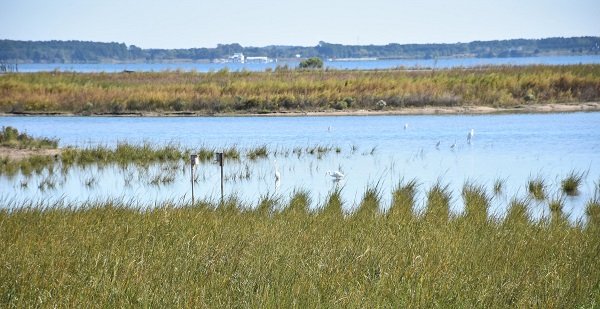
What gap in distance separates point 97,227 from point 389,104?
32144mm

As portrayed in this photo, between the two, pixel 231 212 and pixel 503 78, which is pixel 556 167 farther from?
pixel 503 78

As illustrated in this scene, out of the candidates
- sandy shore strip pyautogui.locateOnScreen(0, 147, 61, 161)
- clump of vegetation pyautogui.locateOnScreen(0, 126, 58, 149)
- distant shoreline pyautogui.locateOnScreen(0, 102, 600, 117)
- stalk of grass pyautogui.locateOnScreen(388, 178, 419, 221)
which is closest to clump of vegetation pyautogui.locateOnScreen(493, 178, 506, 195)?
stalk of grass pyautogui.locateOnScreen(388, 178, 419, 221)

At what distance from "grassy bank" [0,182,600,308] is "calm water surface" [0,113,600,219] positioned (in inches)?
108

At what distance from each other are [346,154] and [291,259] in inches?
688

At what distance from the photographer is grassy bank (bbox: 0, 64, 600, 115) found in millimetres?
42656

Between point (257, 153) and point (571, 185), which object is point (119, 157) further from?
point (571, 185)

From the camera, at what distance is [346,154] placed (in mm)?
26891

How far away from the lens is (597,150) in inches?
1086

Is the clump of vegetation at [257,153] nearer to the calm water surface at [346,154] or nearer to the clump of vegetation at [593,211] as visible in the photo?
the calm water surface at [346,154]

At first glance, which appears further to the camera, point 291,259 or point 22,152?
point 22,152

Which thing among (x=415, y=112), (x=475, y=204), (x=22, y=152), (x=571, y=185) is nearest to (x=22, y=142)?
(x=22, y=152)

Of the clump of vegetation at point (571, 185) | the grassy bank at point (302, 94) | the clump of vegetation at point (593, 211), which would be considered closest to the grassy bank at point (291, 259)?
the clump of vegetation at point (593, 211)

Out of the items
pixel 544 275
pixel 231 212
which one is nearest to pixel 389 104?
pixel 231 212

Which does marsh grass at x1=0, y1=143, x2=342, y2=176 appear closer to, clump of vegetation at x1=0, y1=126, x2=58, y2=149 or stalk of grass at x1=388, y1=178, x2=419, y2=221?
clump of vegetation at x1=0, y1=126, x2=58, y2=149
